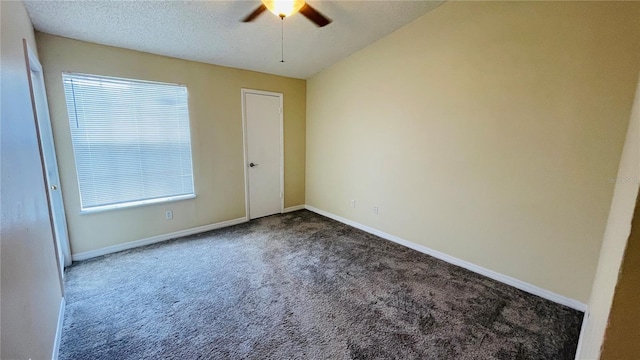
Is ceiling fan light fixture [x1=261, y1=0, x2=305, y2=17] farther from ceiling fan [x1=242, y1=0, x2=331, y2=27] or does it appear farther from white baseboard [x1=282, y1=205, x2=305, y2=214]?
white baseboard [x1=282, y1=205, x2=305, y2=214]

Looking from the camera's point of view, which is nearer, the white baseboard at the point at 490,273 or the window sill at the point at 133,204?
the white baseboard at the point at 490,273

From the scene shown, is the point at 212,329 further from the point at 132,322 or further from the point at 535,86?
the point at 535,86

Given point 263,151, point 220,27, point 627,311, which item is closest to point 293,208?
point 263,151

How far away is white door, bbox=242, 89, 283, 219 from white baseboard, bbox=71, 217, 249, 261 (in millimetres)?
419

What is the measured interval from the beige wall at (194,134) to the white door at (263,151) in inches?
4.9

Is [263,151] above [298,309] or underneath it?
above

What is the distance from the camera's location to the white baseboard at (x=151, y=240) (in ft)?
9.46

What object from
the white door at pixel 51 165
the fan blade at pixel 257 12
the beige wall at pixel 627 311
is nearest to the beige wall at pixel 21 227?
the white door at pixel 51 165

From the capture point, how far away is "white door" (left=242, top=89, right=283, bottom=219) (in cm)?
402

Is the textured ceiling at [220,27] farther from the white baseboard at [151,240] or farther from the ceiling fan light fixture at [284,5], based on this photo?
the white baseboard at [151,240]

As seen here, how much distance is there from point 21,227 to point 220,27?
2.36 m

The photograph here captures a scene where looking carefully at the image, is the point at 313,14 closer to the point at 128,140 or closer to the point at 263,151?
the point at 263,151

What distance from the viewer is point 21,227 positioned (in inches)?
49.2

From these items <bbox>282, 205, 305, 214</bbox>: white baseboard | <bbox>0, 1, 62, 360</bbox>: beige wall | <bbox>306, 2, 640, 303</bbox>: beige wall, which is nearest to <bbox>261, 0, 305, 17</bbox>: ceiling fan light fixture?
<bbox>0, 1, 62, 360</bbox>: beige wall
